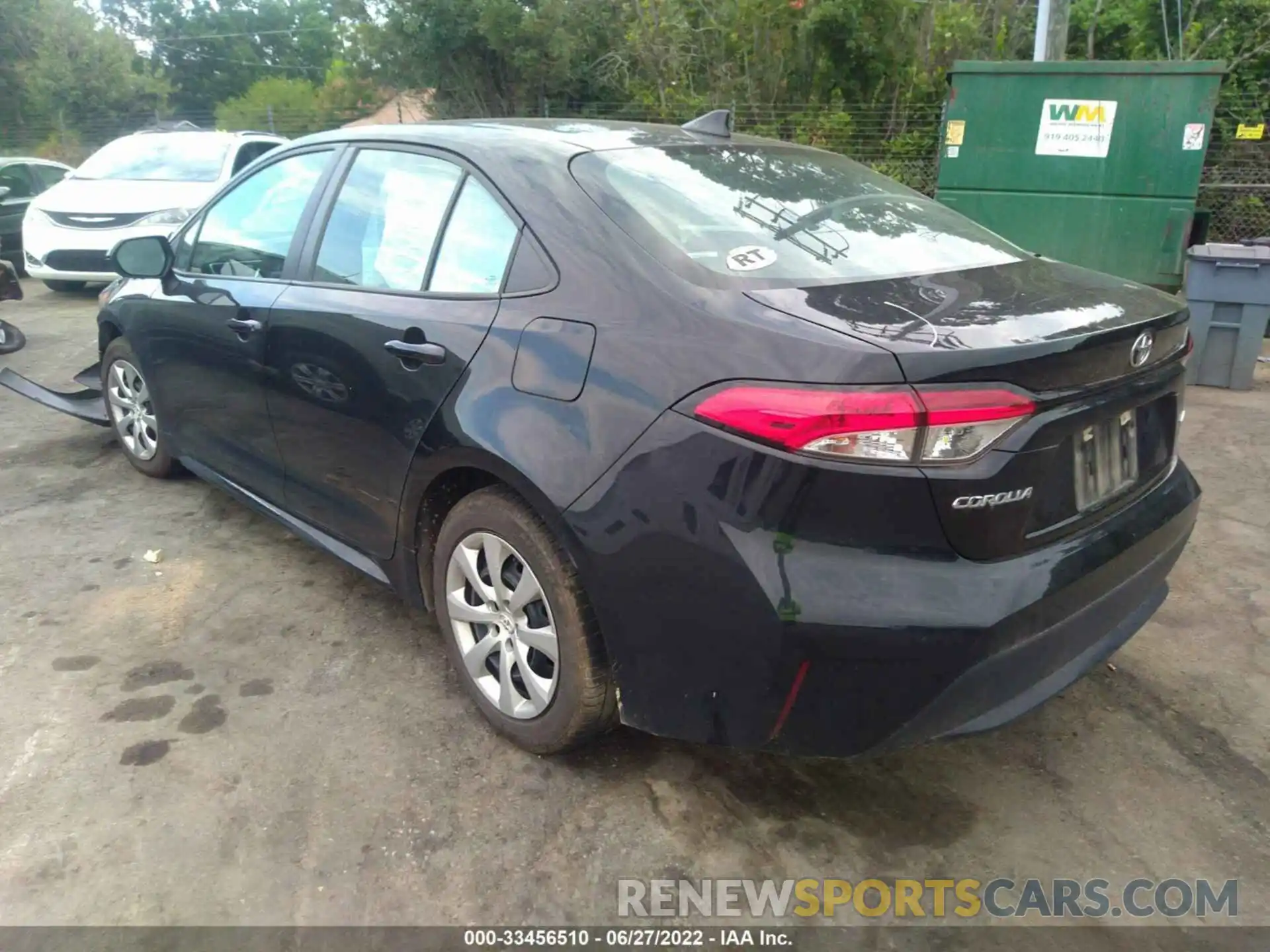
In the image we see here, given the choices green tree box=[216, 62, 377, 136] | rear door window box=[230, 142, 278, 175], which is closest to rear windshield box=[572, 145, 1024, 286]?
rear door window box=[230, 142, 278, 175]

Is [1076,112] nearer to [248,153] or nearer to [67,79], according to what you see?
[248,153]

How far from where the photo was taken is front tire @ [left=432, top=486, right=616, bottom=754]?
245 centimetres

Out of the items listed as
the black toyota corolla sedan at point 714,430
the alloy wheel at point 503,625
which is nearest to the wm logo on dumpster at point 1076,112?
the black toyota corolla sedan at point 714,430

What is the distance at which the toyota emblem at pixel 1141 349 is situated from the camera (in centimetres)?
228

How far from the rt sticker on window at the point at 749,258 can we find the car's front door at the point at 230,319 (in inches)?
66.1

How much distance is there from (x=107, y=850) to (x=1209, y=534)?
4.26 m

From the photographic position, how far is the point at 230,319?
3.57m

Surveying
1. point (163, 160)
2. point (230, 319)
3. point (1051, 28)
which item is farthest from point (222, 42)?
point (230, 319)

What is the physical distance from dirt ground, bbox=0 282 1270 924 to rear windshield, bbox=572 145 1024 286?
1.36 m

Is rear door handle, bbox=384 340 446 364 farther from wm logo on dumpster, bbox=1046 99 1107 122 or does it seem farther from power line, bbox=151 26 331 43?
power line, bbox=151 26 331 43

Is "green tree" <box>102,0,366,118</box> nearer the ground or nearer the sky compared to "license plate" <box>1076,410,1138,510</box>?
nearer the sky

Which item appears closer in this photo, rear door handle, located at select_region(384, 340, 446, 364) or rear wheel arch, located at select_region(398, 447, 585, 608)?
rear wheel arch, located at select_region(398, 447, 585, 608)

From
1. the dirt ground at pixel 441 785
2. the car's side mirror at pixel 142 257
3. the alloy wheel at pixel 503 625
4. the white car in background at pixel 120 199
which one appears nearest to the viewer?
the dirt ground at pixel 441 785

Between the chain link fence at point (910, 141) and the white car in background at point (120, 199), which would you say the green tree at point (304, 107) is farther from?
the white car in background at point (120, 199)
